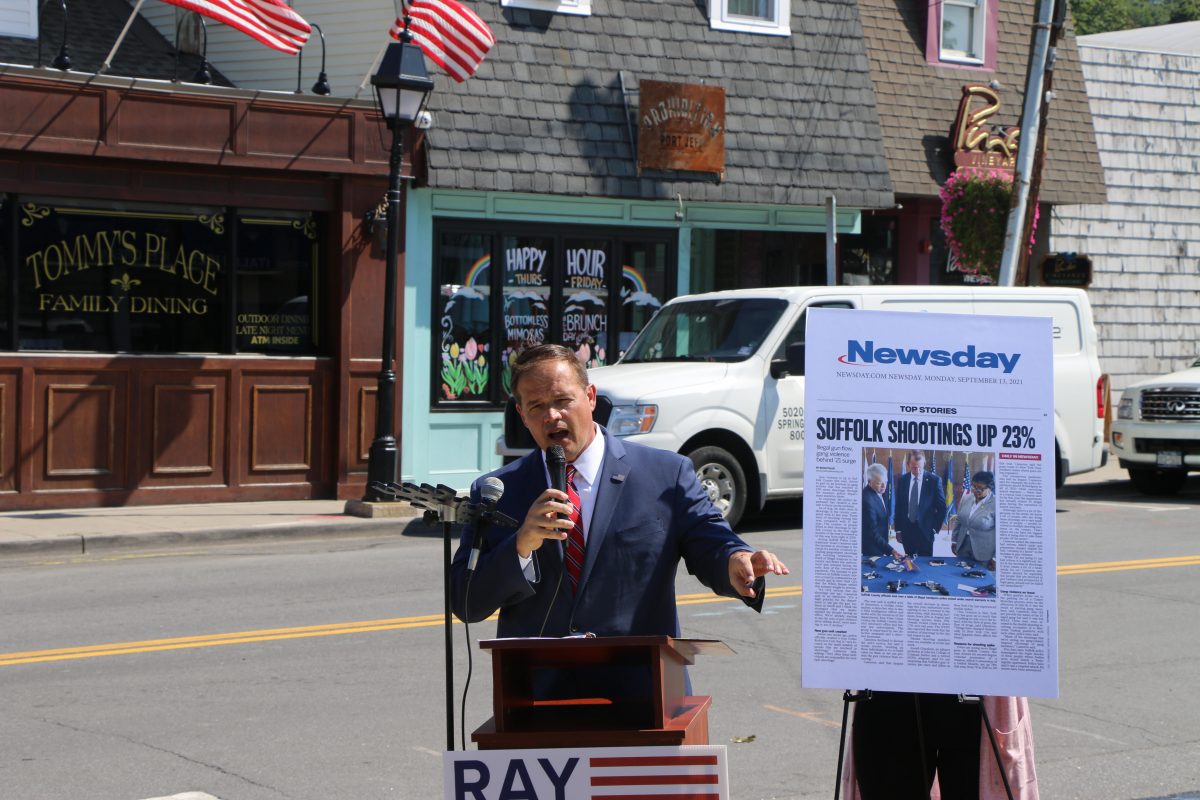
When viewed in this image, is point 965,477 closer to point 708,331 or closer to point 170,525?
point 708,331

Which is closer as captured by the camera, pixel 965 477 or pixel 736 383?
pixel 965 477

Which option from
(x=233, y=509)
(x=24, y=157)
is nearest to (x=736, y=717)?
(x=233, y=509)

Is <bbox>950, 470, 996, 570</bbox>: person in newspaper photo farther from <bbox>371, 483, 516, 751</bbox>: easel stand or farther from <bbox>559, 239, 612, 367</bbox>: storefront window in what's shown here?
<bbox>559, 239, 612, 367</bbox>: storefront window

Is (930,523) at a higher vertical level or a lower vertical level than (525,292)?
lower

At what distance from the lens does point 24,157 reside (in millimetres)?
14602

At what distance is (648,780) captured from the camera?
12.2 feet

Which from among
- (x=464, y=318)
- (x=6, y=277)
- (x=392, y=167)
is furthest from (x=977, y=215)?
(x=6, y=277)

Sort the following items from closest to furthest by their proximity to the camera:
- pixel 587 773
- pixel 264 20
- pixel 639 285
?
pixel 587 773 < pixel 264 20 < pixel 639 285

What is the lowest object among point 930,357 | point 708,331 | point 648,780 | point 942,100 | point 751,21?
point 648,780

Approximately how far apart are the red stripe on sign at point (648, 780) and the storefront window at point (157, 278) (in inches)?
487

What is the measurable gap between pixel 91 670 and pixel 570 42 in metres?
11.2

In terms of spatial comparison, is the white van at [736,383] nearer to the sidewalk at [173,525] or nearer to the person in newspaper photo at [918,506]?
the sidewalk at [173,525]

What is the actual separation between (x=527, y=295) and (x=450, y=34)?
10.1 feet

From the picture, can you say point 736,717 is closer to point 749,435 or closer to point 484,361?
point 749,435
